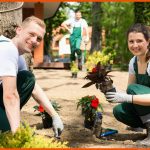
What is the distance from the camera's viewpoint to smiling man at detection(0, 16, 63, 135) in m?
3.01

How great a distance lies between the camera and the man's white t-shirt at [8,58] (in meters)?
3.07

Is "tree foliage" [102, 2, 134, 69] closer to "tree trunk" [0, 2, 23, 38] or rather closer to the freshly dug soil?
the freshly dug soil

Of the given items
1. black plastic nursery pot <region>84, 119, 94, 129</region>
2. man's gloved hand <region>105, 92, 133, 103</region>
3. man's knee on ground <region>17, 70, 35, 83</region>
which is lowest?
black plastic nursery pot <region>84, 119, 94, 129</region>

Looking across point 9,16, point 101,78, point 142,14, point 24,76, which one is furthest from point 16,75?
point 142,14

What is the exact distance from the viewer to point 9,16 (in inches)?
199

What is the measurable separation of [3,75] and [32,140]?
59 centimetres

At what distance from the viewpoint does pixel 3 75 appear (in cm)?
306

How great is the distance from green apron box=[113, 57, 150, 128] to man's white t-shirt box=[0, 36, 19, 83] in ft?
4.65

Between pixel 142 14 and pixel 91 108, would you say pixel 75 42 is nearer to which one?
pixel 142 14

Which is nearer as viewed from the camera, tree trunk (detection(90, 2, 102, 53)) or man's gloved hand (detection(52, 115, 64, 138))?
man's gloved hand (detection(52, 115, 64, 138))

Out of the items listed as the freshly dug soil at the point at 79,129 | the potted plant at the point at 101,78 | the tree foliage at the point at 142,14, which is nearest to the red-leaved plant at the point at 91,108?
the freshly dug soil at the point at 79,129

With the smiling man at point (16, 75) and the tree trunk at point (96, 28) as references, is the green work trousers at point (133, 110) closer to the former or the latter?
the smiling man at point (16, 75)

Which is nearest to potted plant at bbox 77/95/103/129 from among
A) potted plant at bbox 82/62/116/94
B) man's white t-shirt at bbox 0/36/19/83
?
potted plant at bbox 82/62/116/94

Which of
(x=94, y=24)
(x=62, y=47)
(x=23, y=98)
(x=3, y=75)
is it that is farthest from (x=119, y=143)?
(x=62, y=47)
